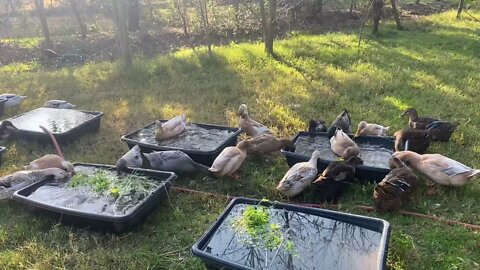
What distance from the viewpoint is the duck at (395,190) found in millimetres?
3992

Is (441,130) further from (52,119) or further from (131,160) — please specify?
(52,119)

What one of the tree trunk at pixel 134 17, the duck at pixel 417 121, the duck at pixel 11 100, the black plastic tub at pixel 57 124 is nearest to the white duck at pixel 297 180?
the duck at pixel 417 121

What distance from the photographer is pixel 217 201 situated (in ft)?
14.8

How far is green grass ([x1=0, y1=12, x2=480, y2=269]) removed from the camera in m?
3.73

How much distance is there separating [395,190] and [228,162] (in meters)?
1.77

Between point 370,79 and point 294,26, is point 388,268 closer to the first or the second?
point 370,79

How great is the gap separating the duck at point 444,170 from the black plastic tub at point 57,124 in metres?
4.51

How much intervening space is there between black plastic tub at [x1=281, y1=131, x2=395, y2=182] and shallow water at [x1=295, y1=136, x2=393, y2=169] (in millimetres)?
11

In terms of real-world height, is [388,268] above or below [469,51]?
below

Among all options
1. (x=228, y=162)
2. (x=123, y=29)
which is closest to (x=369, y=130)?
(x=228, y=162)

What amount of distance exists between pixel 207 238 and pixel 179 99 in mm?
4797

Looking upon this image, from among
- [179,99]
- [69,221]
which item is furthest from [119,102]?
[69,221]

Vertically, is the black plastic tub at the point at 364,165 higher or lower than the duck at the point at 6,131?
lower

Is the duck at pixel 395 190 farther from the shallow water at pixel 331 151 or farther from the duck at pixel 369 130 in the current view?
the duck at pixel 369 130
